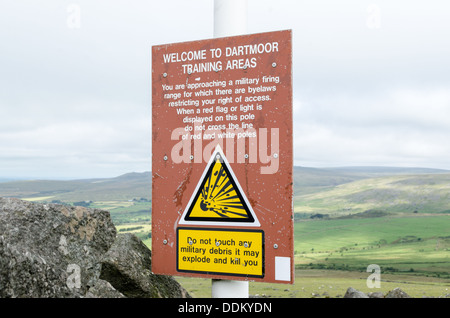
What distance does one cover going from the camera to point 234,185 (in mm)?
5582

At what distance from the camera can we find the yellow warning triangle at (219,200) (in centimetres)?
555

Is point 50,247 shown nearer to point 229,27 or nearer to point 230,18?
point 229,27

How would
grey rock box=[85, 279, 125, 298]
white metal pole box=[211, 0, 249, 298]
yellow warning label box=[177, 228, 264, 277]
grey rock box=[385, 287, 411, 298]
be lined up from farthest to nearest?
grey rock box=[385, 287, 411, 298] < grey rock box=[85, 279, 125, 298] < white metal pole box=[211, 0, 249, 298] < yellow warning label box=[177, 228, 264, 277]

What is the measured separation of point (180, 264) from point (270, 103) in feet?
8.11

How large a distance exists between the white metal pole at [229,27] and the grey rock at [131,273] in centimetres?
145

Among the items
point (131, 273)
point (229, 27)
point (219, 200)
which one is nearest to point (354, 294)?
point (131, 273)

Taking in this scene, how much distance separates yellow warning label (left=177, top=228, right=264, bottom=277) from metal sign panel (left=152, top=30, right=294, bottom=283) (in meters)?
0.01

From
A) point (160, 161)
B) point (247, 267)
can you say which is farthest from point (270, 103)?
point (247, 267)

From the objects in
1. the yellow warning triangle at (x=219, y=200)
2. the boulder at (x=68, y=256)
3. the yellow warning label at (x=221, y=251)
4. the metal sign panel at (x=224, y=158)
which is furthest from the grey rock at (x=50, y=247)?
the yellow warning triangle at (x=219, y=200)

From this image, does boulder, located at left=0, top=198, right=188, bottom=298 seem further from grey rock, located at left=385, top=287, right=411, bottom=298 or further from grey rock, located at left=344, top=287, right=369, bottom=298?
grey rock, located at left=385, top=287, right=411, bottom=298

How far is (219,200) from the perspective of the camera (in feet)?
18.6

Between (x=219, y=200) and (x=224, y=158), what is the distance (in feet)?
1.83

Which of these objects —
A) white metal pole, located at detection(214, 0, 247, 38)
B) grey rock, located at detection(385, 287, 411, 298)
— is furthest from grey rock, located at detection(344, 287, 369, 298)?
white metal pole, located at detection(214, 0, 247, 38)

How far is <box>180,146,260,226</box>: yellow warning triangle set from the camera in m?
5.55
